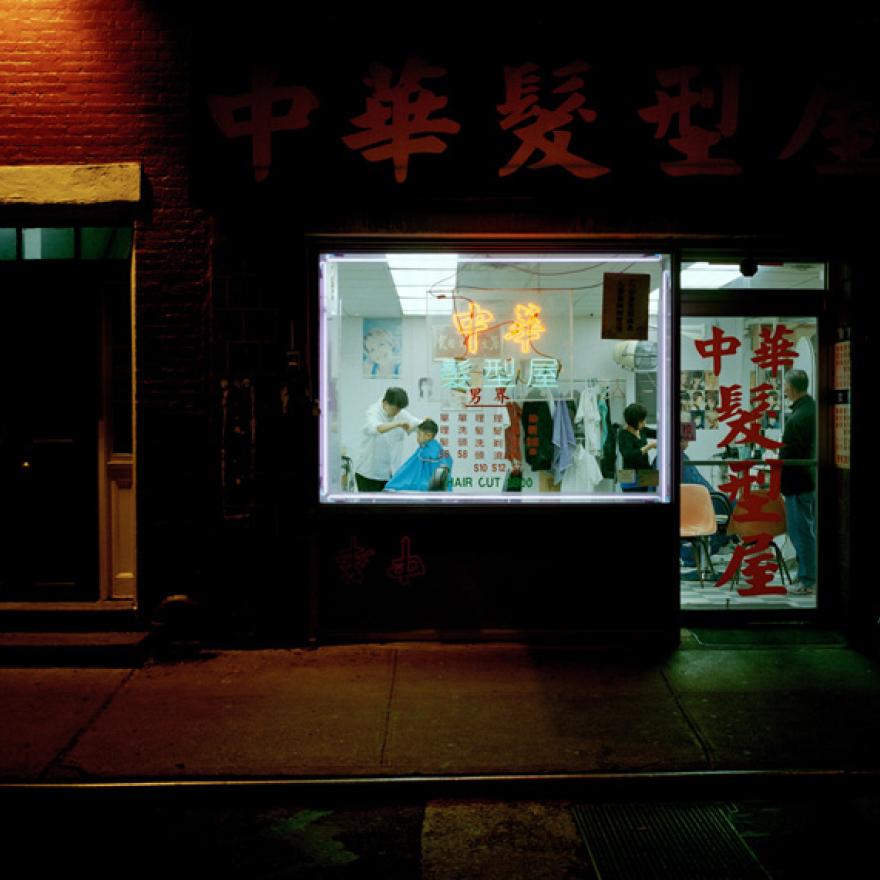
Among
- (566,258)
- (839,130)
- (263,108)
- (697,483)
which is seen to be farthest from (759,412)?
(263,108)

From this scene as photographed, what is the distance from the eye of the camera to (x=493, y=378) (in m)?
7.02

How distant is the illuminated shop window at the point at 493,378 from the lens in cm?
690

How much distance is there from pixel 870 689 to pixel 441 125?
5.29 m

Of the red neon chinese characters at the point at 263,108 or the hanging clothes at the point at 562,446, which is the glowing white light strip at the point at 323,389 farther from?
the hanging clothes at the point at 562,446

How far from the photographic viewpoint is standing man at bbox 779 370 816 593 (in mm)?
7277

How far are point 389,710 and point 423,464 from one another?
2257 mm

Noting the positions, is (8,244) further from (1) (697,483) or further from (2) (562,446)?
(1) (697,483)

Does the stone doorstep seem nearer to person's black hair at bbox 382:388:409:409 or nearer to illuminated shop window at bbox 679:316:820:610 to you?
person's black hair at bbox 382:388:409:409

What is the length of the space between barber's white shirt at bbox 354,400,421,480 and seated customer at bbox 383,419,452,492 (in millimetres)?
80

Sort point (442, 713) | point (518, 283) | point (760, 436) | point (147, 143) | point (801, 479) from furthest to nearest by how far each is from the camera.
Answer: point (801, 479)
point (760, 436)
point (518, 283)
point (147, 143)
point (442, 713)

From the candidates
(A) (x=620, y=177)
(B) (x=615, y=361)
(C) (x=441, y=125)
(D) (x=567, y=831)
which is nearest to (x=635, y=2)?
(A) (x=620, y=177)

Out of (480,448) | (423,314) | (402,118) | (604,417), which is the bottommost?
(480,448)

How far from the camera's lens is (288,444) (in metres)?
6.74

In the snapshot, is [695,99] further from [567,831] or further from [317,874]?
[317,874]
